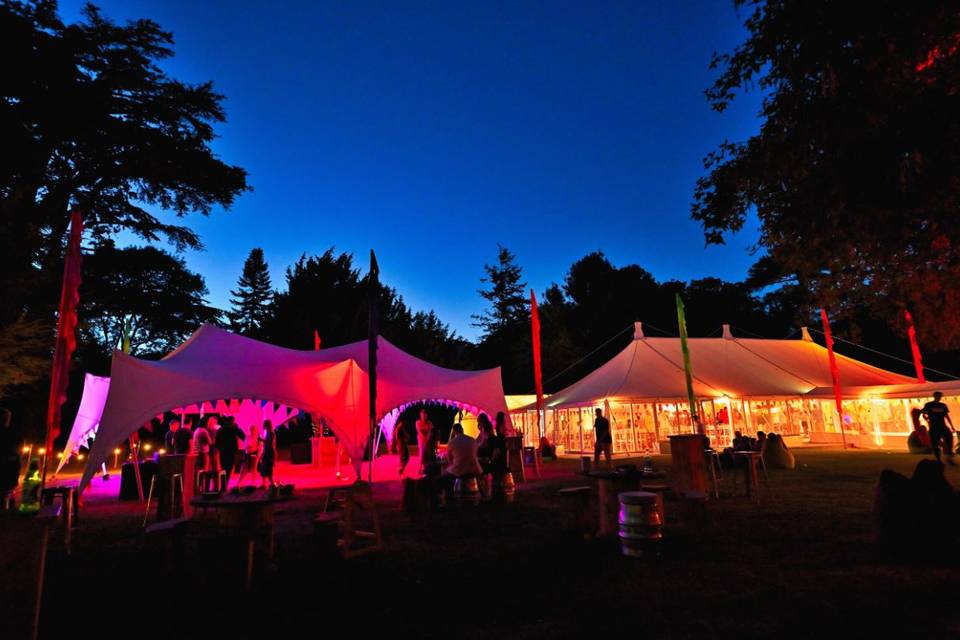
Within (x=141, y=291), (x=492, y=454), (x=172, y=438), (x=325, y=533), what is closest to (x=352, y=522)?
(x=325, y=533)

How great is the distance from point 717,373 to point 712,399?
89.7 inches

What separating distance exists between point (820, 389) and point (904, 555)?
16374 mm

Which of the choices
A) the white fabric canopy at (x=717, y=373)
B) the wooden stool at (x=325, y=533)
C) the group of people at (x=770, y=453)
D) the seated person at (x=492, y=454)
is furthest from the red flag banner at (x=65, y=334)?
the white fabric canopy at (x=717, y=373)

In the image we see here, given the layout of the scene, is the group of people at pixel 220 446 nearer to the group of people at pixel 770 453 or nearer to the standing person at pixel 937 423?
the group of people at pixel 770 453

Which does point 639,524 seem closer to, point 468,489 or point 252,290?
point 468,489

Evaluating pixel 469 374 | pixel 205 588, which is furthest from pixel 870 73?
pixel 469 374

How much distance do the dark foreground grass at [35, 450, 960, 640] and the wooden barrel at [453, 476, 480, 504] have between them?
1818 mm

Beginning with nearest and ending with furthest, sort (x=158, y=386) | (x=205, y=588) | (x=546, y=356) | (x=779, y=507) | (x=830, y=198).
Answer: (x=205, y=588), (x=830, y=198), (x=779, y=507), (x=158, y=386), (x=546, y=356)

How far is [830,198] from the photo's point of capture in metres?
6.14

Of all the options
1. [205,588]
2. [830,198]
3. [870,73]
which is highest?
[870,73]

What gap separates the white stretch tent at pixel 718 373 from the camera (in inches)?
673

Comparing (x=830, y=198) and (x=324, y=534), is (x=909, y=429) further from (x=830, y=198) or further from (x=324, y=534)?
(x=324, y=534)

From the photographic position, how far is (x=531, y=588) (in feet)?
12.4

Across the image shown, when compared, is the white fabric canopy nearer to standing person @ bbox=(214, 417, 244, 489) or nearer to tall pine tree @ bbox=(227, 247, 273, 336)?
standing person @ bbox=(214, 417, 244, 489)
